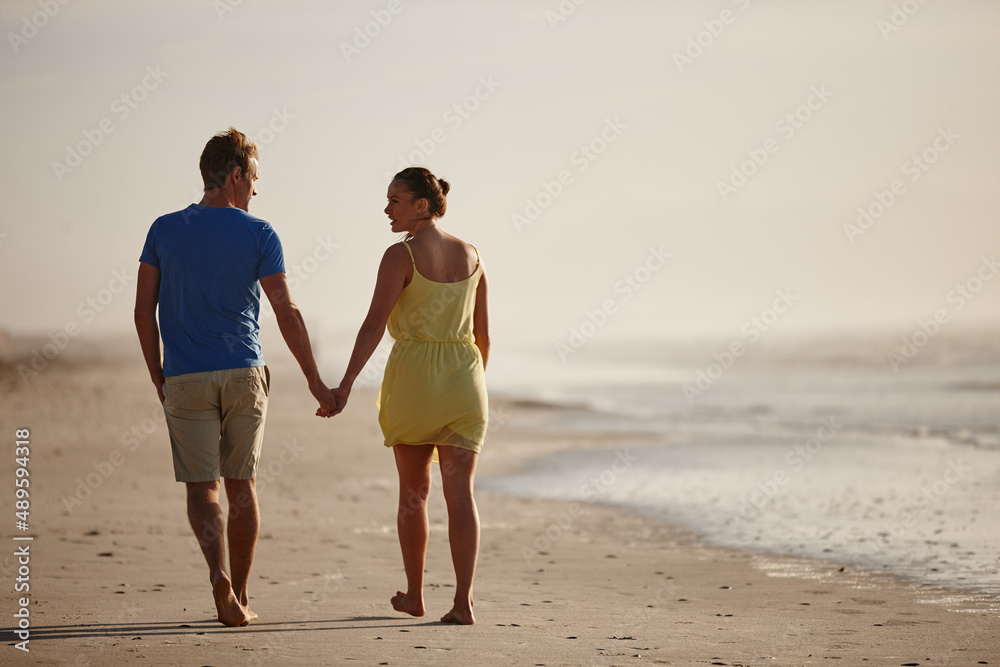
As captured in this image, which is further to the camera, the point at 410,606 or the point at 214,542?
the point at 410,606

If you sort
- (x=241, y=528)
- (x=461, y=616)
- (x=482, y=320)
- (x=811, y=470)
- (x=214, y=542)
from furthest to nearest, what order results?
1. (x=811, y=470)
2. (x=482, y=320)
3. (x=461, y=616)
4. (x=241, y=528)
5. (x=214, y=542)

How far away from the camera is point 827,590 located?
15.7ft

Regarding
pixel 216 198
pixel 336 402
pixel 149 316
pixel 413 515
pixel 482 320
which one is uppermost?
pixel 216 198

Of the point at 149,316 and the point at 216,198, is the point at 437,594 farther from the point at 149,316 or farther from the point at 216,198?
the point at 216,198

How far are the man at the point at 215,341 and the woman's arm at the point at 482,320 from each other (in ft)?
2.71

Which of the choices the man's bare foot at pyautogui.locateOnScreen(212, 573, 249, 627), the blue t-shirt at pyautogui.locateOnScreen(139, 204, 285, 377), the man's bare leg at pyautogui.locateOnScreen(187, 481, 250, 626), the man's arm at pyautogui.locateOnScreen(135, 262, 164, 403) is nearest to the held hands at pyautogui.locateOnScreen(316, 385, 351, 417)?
the blue t-shirt at pyautogui.locateOnScreen(139, 204, 285, 377)

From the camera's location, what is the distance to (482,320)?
4246 millimetres

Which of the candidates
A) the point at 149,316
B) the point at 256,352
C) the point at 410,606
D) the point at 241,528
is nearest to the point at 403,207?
the point at 256,352

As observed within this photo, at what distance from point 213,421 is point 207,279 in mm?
554

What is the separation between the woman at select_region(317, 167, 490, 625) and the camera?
3969 millimetres

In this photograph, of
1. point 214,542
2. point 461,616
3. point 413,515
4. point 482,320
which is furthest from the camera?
point 482,320

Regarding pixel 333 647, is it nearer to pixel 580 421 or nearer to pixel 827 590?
pixel 827 590

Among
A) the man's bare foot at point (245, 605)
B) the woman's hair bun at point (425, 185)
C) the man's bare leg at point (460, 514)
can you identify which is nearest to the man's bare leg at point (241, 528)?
the man's bare foot at point (245, 605)

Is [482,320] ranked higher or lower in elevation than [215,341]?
higher
